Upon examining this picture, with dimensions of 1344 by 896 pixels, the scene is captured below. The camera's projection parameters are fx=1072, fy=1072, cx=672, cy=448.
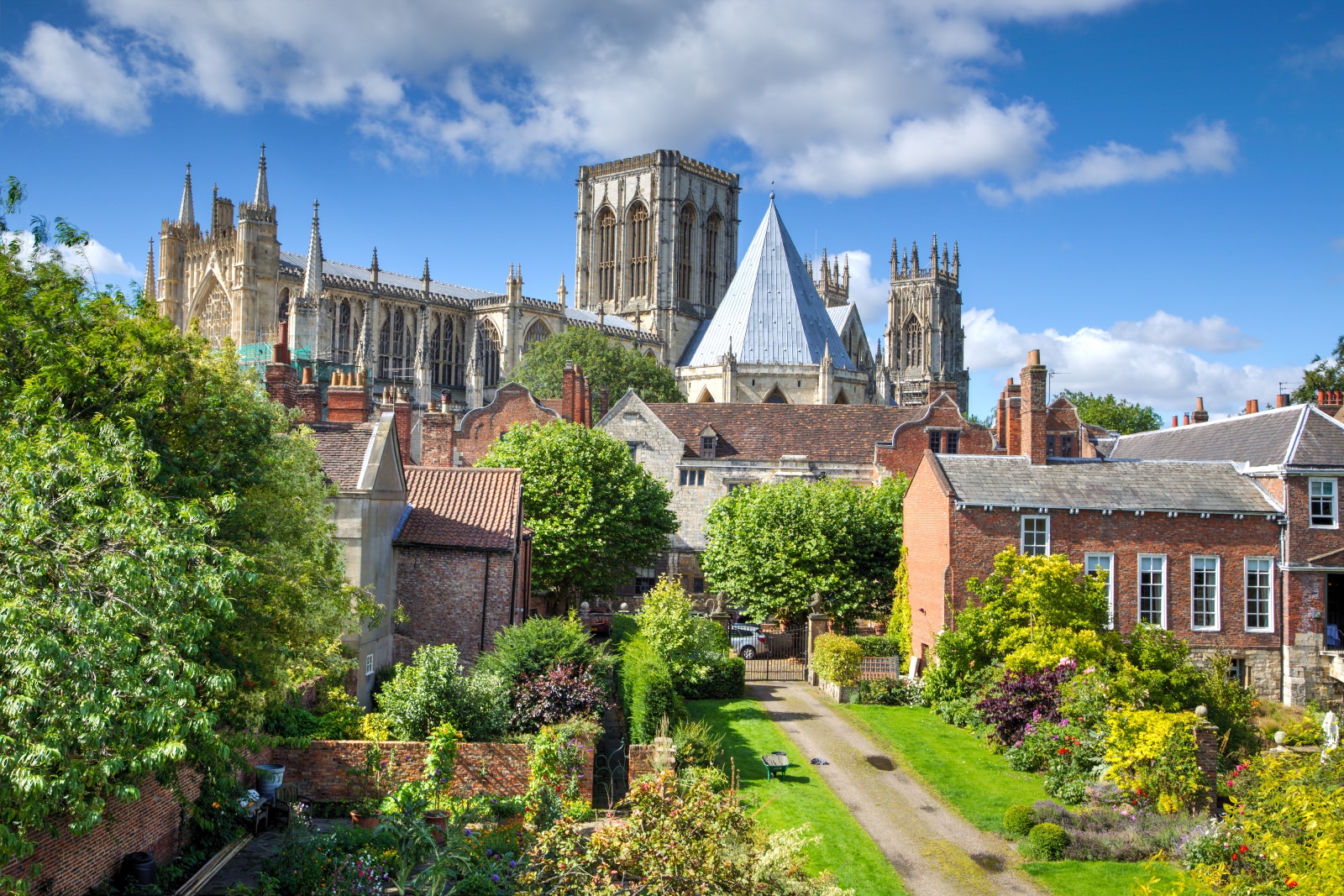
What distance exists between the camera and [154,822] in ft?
51.2

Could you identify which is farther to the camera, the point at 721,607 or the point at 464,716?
the point at 721,607

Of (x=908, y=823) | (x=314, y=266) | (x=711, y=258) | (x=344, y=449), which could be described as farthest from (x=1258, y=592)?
(x=711, y=258)

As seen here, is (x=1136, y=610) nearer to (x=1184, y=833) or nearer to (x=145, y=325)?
(x=1184, y=833)

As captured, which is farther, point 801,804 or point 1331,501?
point 1331,501

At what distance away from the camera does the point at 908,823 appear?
20.1m

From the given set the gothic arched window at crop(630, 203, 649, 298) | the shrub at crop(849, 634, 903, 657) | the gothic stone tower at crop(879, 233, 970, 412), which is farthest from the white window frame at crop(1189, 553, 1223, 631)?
the gothic stone tower at crop(879, 233, 970, 412)

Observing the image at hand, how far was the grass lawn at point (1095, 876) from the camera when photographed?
56.6 feet

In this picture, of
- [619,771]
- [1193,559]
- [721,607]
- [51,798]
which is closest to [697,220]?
[721,607]

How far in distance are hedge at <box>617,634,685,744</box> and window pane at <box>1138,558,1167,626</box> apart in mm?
13584

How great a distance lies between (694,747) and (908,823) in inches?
172

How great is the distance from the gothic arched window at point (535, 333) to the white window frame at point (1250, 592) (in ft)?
242

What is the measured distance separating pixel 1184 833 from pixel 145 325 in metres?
18.8

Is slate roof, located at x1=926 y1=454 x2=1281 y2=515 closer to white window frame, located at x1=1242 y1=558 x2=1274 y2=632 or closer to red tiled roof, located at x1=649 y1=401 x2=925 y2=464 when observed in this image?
white window frame, located at x1=1242 y1=558 x2=1274 y2=632

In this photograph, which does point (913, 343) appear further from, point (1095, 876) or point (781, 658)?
point (1095, 876)
